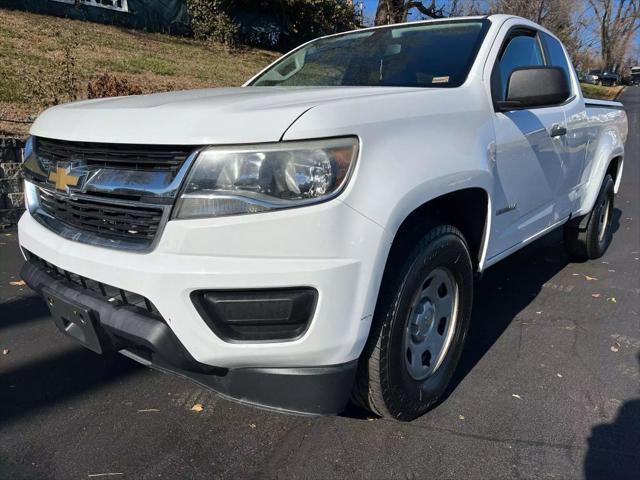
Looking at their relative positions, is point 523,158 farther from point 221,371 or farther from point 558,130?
point 221,371

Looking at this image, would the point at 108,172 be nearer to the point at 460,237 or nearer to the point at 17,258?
the point at 460,237

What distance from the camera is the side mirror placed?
282 centimetres

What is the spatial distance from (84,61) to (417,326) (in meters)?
10.3

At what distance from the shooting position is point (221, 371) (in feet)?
6.66

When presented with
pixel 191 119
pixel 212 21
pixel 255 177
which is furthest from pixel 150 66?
pixel 255 177

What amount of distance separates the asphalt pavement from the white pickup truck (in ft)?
0.78

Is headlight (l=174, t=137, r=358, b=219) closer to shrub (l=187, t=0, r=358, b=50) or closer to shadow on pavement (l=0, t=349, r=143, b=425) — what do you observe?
shadow on pavement (l=0, t=349, r=143, b=425)

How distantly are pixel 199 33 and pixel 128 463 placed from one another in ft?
53.4

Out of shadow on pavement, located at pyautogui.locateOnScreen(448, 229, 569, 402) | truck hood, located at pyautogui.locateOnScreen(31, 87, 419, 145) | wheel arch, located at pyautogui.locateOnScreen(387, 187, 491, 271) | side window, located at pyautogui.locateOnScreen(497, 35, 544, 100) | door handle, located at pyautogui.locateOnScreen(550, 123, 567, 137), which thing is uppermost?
side window, located at pyautogui.locateOnScreen(497, 35, 544, 100)

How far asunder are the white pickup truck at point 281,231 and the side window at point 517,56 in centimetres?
25

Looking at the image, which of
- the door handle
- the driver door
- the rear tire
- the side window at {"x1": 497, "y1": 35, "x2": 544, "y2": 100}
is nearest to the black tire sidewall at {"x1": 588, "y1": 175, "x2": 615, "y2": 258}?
the rear tire

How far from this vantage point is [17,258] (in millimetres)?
4797

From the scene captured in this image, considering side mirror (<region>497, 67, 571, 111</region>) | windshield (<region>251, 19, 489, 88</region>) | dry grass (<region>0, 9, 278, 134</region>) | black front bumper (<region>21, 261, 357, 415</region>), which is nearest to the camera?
black front bumper (<region>21, 261, 357, 415</region>)

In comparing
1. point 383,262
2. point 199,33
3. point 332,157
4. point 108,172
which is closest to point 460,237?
point 383,262
